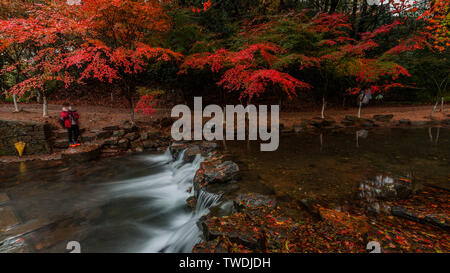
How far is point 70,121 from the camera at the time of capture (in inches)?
346

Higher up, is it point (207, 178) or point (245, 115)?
point (245, 115)

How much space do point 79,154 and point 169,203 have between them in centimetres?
491

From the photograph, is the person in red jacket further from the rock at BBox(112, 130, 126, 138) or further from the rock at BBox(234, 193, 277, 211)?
the rock at BBox(234, 193, 277, 211)

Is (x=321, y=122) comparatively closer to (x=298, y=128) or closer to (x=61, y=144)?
(x=298, y=128)

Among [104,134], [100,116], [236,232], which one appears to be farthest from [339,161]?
[100,116]

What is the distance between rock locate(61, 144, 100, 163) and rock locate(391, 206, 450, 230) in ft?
32.1

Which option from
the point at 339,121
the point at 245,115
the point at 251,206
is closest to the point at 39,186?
the point at 251,206

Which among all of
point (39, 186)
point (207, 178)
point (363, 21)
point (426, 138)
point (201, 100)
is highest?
point (363, 21)

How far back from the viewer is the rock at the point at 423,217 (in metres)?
3.40

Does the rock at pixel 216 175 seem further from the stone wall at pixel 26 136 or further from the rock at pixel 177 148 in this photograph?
the stone wall at pixel 26 136

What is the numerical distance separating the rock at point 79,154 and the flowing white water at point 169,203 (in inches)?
98.2

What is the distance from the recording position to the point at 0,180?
672 centimetres

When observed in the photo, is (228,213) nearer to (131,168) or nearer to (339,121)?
(131,168)
